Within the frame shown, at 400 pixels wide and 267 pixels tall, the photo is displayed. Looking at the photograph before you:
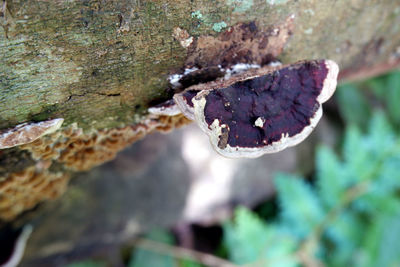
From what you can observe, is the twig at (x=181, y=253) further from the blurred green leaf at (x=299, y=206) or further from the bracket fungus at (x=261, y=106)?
the bracket fungus at (x=261, y=106)

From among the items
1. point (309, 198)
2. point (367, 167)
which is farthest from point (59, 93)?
point (367, 167)

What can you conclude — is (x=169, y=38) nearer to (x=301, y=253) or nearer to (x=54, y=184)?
(x=54, y=184)

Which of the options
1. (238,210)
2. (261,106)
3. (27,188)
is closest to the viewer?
(261,106)

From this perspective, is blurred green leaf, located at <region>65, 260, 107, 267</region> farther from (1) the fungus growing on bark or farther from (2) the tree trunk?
(2) the tree trunk

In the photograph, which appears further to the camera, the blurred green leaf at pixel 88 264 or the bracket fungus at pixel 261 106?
the blurred green leaf at pixel 88 264

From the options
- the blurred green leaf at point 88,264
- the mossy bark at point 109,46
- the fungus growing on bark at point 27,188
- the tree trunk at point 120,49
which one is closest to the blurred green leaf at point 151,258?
the blurred green leaf at point 88,264

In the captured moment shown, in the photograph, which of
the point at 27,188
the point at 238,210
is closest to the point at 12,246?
the point at 27,188

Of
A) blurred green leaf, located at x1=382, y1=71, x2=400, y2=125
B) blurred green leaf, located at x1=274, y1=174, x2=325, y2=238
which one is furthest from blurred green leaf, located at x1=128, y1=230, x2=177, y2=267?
blurred green leaf, located at x1=382, y1=71, x2=400, y2=125

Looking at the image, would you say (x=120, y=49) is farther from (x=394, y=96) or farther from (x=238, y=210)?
(x=394, y=96)

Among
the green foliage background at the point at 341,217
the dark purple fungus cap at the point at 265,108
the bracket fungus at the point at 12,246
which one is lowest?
the green foliage background at the point at 341,217
